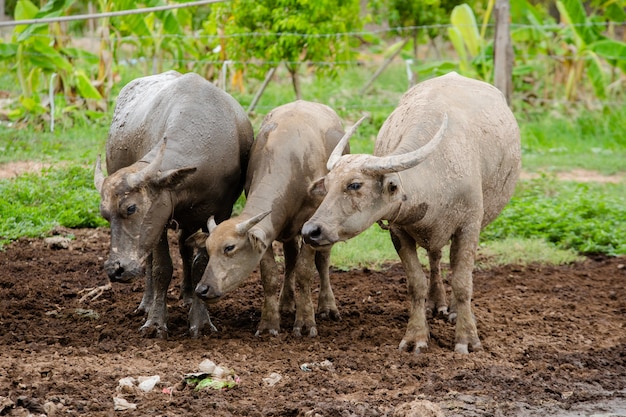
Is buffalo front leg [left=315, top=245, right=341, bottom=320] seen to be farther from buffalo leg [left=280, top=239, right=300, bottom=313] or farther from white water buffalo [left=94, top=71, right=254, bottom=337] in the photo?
white water buffalo [left=94, top=71, right=254, bottom=337]

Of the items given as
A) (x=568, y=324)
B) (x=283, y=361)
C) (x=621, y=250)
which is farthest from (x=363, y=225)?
(x=621, y=250)

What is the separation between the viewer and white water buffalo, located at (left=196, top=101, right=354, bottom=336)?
21.2ft

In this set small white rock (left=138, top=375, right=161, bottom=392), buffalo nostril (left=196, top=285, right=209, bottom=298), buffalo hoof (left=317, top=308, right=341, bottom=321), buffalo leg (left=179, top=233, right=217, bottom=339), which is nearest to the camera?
small white rock (left=138, top=375, right=161, bottom=392)

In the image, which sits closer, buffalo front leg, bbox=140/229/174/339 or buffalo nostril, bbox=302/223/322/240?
buffalo nostril, bbox=302/223/322/240

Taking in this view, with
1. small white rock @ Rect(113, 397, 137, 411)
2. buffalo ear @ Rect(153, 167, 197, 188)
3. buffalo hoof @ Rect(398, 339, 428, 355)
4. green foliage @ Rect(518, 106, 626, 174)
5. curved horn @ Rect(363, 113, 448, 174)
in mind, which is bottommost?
green foliage @ Rect(518, 106, 626, 174)

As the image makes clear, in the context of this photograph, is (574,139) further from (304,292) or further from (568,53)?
(304,292)

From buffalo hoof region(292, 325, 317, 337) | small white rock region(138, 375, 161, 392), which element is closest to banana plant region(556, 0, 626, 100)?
buffalo hoof region(292, 325, 317, 337)

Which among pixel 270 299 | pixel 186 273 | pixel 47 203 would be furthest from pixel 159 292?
pixel 47 203

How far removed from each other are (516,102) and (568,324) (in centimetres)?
918

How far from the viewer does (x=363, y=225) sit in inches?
238

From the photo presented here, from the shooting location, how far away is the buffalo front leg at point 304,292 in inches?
281

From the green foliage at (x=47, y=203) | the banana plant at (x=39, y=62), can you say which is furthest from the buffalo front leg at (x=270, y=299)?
the banana plant at (x=39, y=62)

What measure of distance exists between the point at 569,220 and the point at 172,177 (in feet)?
17.6

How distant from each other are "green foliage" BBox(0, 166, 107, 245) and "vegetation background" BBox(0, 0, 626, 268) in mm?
16
